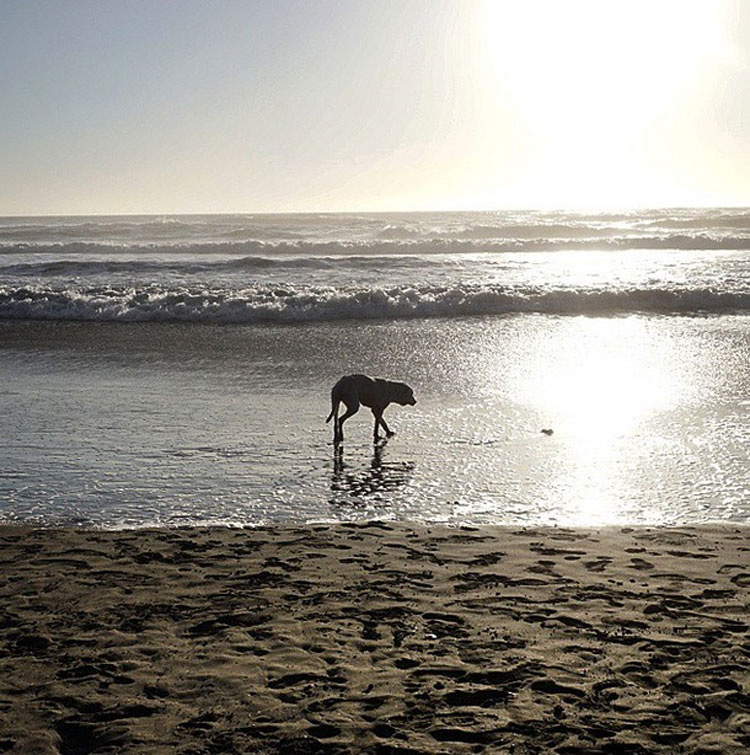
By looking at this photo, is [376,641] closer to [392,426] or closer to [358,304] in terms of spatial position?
[392,426]

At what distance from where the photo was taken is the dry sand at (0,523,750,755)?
11.4ft

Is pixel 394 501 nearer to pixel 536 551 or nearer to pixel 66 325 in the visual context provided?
pixel 536 551

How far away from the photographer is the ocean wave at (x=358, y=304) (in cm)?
1808

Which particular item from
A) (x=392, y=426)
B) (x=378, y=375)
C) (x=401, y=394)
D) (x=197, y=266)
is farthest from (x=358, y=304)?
(x=197, y=266)

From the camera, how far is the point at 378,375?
41.0ft

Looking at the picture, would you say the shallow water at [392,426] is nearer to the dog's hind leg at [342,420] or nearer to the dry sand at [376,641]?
the dog's hind leg at [342,420]

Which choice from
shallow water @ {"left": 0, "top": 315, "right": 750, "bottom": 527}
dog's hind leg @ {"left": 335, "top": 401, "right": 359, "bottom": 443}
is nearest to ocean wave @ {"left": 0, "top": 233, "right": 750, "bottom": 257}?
shallow water @ {"left": 0, "top": 315, "right": 750, "bottom": 527}

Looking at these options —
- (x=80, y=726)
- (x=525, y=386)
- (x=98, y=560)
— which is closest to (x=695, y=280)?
(x=525, y=386)

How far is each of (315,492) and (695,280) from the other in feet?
53.7

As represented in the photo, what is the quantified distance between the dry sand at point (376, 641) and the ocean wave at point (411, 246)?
27801mm

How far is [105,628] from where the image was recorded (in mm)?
4496

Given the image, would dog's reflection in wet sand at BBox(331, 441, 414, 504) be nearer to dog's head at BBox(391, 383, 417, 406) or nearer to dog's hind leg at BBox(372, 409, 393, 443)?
dog's hind leg at BBox(372, 409, 393, 443)

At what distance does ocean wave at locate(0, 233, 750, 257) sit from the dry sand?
27.8 m

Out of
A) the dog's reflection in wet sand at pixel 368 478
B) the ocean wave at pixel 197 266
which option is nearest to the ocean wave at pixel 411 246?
the ocean wave at pixel 197 266
